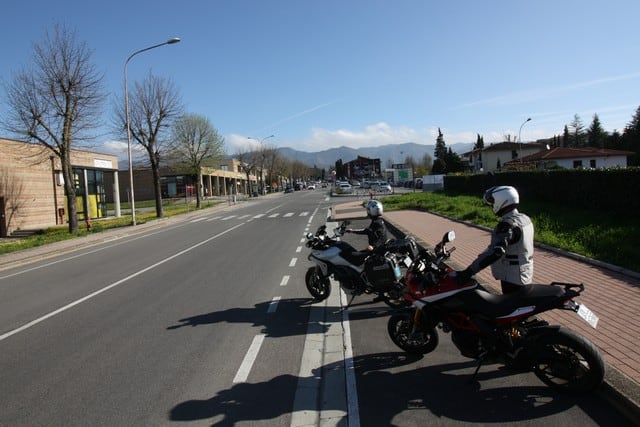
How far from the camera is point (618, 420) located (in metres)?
3.49

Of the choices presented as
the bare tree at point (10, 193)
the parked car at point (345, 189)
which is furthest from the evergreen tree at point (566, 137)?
the bare tree at point (10, 193)

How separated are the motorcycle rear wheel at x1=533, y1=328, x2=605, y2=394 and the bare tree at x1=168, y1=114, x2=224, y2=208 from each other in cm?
4808

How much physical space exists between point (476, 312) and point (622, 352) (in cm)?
146

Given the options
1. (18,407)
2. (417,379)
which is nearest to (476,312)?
(417,379)

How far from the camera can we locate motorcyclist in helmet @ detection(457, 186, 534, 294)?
420 centimetres

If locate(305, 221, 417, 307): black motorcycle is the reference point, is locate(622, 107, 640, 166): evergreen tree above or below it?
above

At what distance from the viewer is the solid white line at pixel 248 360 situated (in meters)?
4.65

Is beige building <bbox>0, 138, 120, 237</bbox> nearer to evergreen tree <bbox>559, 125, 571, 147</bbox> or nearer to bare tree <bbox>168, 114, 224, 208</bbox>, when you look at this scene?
bare tree <bbox>168, 114, 224, 208</bbox>

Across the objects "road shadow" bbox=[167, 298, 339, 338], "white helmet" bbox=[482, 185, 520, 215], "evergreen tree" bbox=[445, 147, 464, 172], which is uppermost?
"evergreen tree" bbox=[445, 147, 464, 172]

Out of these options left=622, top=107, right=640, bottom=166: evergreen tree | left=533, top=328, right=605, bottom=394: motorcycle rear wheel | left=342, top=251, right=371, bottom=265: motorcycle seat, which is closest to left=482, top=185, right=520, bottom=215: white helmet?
left=533, top=328, right=605, bottom=394: motorcycle rear wheel

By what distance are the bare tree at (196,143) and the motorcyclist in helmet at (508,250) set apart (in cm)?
4755

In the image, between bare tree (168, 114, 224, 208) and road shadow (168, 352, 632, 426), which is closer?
road shadow (168, 352, 632, 426)

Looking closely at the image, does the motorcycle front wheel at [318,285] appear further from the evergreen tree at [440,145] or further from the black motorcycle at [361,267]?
the evergreen tree at [440,145]

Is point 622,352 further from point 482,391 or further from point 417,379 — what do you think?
point 417,379
